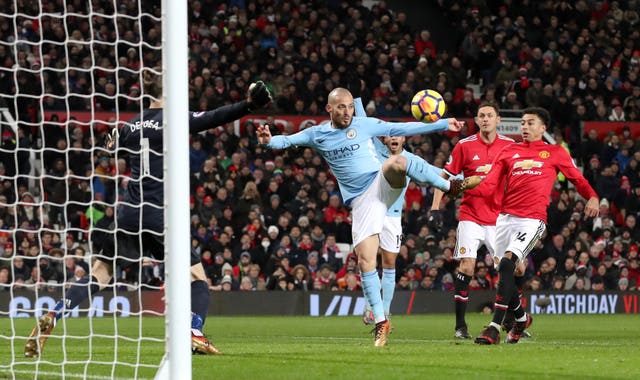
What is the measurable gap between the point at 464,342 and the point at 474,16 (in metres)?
18.5

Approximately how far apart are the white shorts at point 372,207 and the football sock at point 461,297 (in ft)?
6.52

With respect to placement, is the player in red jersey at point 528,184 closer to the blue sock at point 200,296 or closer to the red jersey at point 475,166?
the red jersey at point 475,166

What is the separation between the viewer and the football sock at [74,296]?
9.23 m

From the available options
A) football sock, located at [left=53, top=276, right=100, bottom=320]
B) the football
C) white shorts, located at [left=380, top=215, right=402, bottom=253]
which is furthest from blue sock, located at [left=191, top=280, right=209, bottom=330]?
white shorts, located at [left=380, top=215, right=402, bottom=253]

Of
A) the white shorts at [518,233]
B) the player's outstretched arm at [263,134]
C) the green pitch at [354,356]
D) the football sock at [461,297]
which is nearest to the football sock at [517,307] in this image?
the green pitch at [354,356]

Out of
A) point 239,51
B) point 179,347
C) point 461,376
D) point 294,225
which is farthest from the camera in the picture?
point 239,51

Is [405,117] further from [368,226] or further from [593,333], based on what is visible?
[368,226]

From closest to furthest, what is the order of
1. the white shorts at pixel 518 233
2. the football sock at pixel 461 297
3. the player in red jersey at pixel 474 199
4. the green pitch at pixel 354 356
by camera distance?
1. the green pitch at pixel 354 356
2. the white shorts at pixel 518 233
3. the football sock at pixel 461 297
4. the player in red jersey at pixel 474 199

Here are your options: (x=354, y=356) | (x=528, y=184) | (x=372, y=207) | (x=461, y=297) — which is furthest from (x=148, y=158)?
(x=461, y=297)

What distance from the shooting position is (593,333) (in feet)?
46.4

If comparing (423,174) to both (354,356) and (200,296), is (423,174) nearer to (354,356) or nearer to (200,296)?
(354,356)

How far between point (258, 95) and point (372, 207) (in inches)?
112

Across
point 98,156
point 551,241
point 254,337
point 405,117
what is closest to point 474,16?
point 405,117

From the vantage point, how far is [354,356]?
29.5 feet
